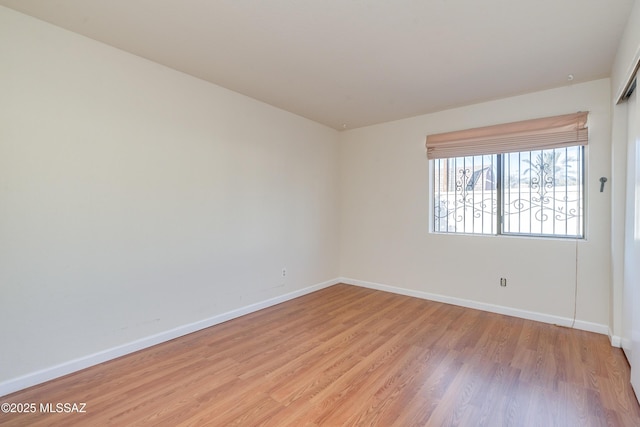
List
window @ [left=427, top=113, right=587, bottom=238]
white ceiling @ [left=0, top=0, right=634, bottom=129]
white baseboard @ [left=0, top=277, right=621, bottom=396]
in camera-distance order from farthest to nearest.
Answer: window @ [left=427, top=113, right=587, bottom=238]
white baseboard @ [left=0, top=277, right=621, bottom=396]
white ceiling @ [left=0, top=0, right=634, bottom=129]

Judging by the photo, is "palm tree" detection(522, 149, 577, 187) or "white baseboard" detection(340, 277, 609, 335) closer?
"white baseboard" detection(340, 277, 609, 335)

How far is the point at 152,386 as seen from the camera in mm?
2039

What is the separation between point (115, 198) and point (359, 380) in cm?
234

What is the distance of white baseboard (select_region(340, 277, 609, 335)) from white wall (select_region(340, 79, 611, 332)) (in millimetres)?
27

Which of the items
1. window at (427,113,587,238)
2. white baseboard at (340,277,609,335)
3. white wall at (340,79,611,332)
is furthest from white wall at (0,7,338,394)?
window at (427,113,587,238)

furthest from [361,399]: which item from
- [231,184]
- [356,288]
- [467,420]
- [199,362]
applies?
[356,288]

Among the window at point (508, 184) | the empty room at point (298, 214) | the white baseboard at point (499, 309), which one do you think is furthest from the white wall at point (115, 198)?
the window at point (508, 184)

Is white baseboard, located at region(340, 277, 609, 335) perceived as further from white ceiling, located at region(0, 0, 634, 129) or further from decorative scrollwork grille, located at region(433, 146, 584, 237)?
white ceiling, located at region(0, 0, 634, 129)

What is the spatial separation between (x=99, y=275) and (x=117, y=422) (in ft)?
3.63

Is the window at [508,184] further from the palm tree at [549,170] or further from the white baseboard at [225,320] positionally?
the white baseboard at [225,320]

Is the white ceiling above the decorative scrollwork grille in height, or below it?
above

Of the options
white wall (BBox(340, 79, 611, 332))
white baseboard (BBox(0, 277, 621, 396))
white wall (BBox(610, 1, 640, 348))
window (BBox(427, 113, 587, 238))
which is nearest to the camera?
white baseboard (BBox(0, 277, 621, 396))

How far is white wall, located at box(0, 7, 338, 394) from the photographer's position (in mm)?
1990

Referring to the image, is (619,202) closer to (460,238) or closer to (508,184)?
(508,184)
